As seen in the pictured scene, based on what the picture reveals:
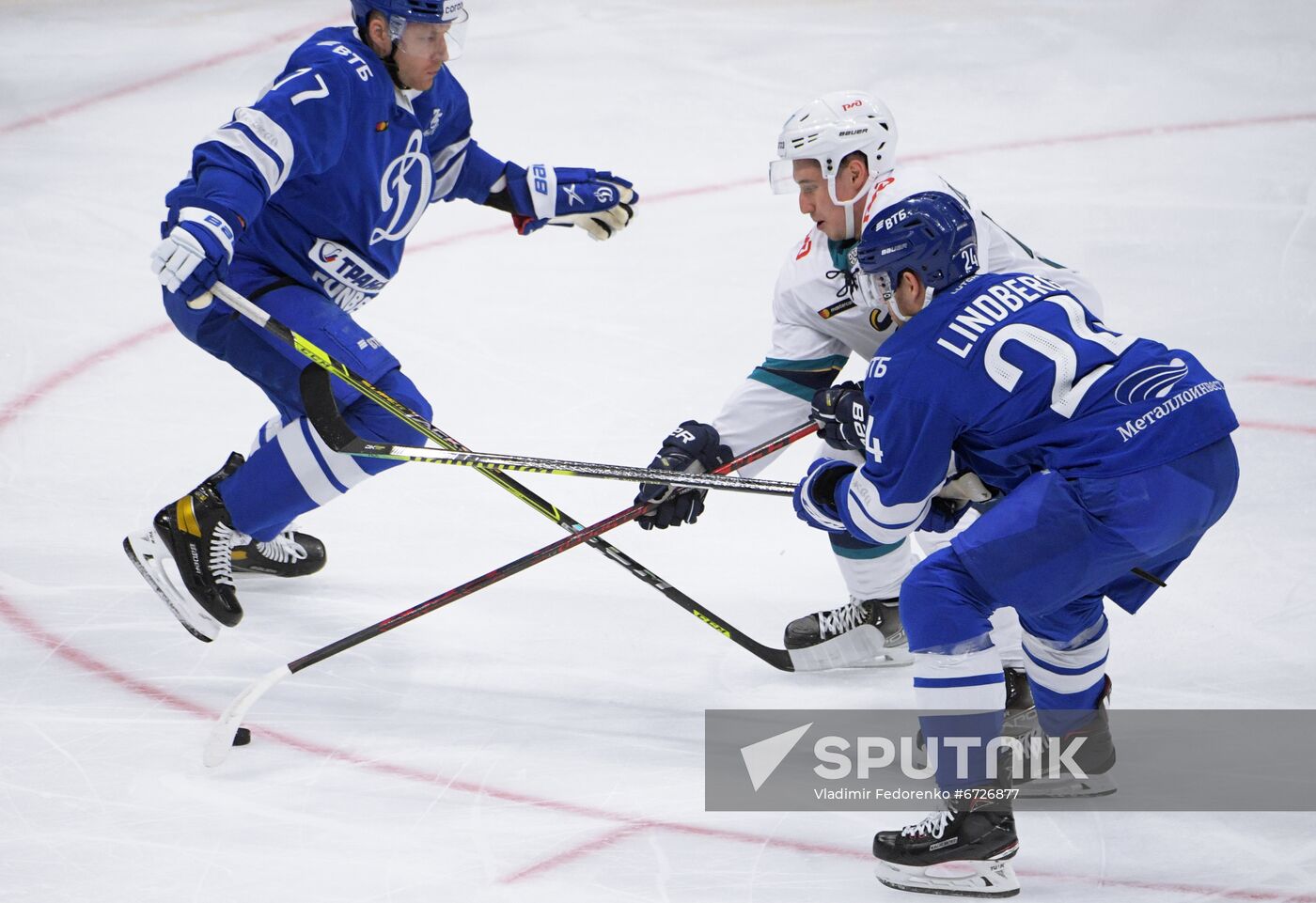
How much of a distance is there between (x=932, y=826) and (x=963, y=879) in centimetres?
9

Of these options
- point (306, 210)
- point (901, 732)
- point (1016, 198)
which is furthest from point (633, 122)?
point (901, 732)

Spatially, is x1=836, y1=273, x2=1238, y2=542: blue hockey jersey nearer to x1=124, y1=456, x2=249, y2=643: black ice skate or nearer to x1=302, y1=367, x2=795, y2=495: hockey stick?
x1=302, y1=367, x2=795, y2=495: hockey stick

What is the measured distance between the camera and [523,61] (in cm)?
708

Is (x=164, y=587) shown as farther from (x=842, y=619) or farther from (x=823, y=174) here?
(x=823, y=174)

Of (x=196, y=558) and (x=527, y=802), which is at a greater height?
(x=196, y=558)

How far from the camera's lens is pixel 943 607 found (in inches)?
99.3

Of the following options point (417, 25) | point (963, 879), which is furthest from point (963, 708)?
point (417, 25)

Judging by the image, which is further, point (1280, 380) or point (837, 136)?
point (1280, 380)

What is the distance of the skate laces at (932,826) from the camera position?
2.56 metres

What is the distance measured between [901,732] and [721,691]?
38 cm

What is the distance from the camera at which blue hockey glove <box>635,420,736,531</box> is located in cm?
320

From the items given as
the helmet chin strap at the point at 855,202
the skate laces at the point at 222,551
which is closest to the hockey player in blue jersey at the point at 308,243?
the skate laces at the point at 222,551

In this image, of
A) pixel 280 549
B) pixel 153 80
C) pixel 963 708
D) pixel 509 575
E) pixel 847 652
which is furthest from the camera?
pixel 153 80

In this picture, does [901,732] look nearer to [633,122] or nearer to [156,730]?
[156,730]
